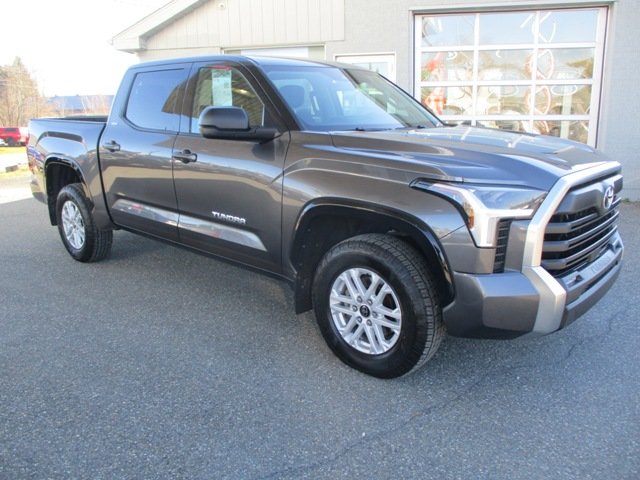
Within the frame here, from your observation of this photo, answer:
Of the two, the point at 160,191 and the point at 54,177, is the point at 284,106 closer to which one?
the point at 160,191

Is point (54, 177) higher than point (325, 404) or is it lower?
higher

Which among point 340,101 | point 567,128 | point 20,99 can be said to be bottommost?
point 567,128

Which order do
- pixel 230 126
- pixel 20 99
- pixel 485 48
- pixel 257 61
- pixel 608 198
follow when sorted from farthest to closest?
pixel 20 99 → pixel 485 48 → pixel 257 61 → pixel 230 126 → pixel 608 198

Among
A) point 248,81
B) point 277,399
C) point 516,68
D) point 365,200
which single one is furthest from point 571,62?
point 277,399

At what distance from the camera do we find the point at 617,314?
3951mm

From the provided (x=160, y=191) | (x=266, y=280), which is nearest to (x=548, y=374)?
(x=266, y=280)

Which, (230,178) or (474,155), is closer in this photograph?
(474,155)

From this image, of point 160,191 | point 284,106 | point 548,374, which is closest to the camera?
point 548,374

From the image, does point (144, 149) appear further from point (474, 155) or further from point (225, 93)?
point (474, 155)

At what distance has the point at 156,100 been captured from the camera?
438 centimetres

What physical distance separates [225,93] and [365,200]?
1.55m

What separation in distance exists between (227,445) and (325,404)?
589 mm

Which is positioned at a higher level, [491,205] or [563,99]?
[563,99]

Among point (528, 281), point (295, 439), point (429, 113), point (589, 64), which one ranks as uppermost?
point (589, 64)
